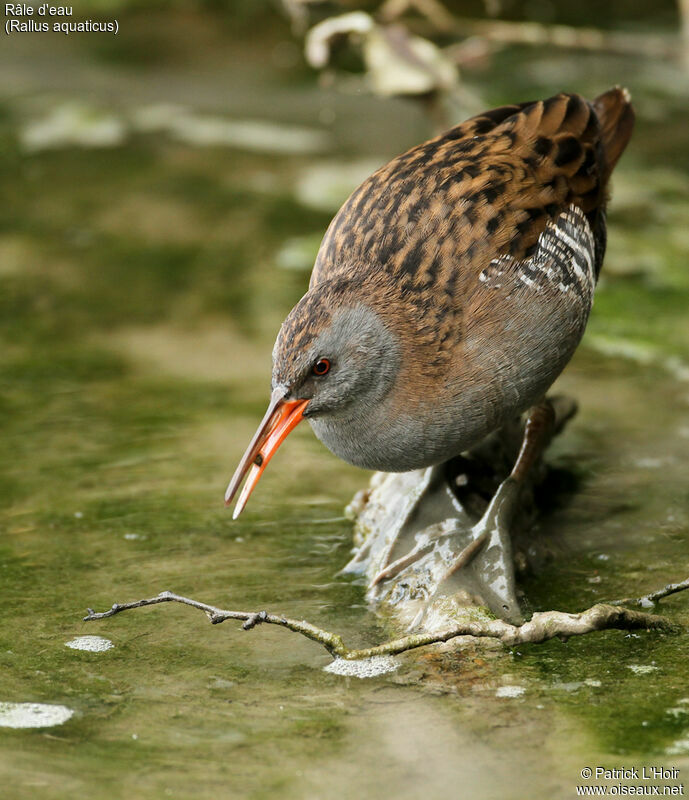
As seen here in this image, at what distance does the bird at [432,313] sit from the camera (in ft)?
13.9

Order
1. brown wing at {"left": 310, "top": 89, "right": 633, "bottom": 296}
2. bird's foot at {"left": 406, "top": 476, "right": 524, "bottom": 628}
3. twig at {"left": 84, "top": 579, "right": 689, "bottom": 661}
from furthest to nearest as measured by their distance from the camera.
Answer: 1. brown wing at {"left": 310, "top": 89, "right": 633, "bottom": 296}
2. bird's foot at {"left": 406, "top": 476, "right": 524, "bottom": 628}
3. twig at {"left": 84, "top": 579, "right": 689, "bottom": 661}

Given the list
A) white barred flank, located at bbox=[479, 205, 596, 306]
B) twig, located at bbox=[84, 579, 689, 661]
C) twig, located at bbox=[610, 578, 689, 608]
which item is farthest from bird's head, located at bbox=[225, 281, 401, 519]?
twig, located at bbox=[610, 578, 689, 608]

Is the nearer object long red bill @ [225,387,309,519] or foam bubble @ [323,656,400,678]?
foam bubble @ [323,656,400,678]

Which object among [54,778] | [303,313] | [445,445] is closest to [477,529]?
[445,445]

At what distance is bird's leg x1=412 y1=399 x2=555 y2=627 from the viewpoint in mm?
4398

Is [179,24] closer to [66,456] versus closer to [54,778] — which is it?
[66,456]

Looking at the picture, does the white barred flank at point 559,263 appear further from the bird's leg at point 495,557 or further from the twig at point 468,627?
the twig at point 468,627

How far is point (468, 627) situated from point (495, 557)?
65 cm

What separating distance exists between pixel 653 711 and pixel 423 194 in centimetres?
211

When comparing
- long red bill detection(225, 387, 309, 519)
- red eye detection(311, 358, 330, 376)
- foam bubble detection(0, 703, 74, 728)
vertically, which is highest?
red eye detection(311, 358, 330, 376)

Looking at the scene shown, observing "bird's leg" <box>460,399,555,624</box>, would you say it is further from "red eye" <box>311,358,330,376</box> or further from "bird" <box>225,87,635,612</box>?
"red eye" <box>311,358,330,376</box>

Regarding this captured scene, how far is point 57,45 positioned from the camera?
11.7m

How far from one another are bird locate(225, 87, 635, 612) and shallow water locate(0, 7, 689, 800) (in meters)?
0.61

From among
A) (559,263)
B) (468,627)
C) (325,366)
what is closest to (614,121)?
(559,263)
